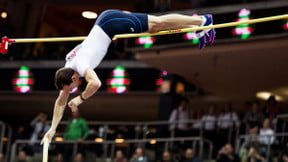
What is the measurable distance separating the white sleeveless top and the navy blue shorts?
90 millimetres

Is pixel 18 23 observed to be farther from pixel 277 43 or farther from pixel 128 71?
pixel 277 43

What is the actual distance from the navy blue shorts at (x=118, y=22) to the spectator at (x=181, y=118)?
7736 millimetres

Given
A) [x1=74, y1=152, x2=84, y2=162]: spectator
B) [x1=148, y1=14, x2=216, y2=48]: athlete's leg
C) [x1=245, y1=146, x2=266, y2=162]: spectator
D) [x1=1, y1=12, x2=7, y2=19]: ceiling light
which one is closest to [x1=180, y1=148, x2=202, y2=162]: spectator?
[x1=245, y1=146, x2=266, y2=162]: spectator

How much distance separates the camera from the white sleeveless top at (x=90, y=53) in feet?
31.8

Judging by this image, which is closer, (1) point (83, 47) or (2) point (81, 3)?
(1) point (83, 47)

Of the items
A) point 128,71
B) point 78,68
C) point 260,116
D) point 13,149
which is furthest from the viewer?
point 128,71

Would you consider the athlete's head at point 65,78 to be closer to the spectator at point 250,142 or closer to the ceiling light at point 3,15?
the spectator at point 250,142

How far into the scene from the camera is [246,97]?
2264 centimetres

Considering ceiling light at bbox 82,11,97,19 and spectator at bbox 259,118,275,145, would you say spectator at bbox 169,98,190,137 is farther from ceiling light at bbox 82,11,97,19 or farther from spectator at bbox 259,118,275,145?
ceiling light at bbox 82,11,97,19

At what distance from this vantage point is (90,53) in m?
9.84

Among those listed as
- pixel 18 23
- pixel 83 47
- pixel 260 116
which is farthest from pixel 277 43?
pixel 18 23

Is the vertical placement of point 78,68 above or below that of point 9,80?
below

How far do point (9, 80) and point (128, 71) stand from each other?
141 inches

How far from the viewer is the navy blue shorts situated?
33.2ft
